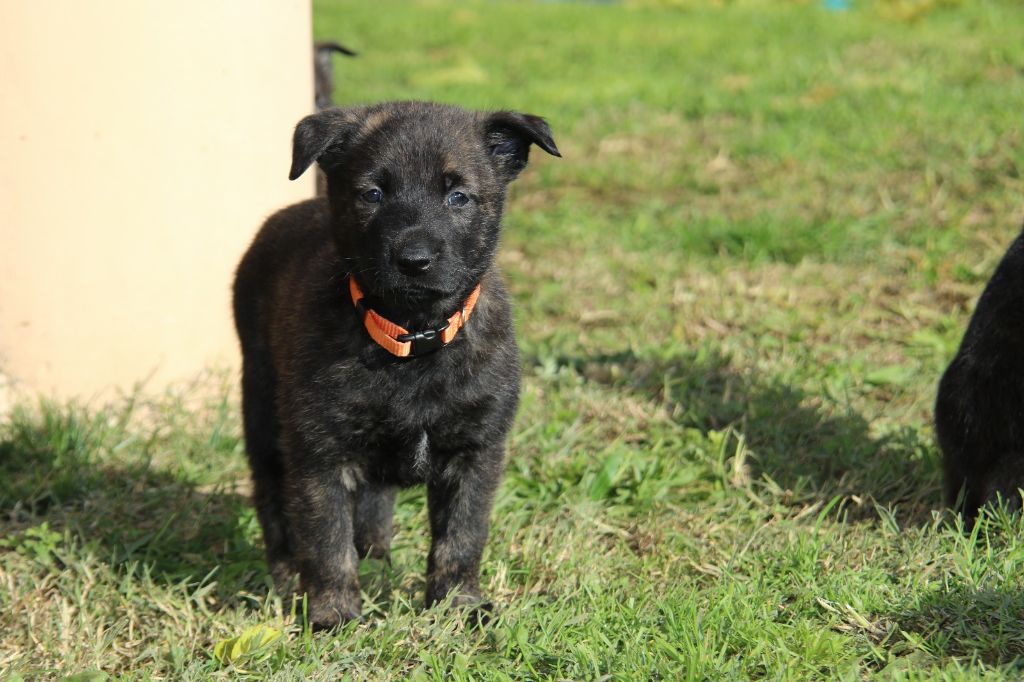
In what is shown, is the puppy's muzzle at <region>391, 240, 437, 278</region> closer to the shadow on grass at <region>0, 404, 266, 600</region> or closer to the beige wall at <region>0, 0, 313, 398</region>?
the shadow on grass at <region>0, 404, 266, 600</region>

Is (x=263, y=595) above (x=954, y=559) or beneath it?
beneath

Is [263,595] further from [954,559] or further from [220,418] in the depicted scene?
[954,559]

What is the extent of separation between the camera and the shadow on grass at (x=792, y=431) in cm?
441

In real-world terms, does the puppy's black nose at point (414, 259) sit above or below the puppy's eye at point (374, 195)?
below

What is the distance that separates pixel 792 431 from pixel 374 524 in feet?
6.10

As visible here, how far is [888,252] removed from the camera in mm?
6719

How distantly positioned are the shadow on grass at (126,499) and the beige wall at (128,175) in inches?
12.4

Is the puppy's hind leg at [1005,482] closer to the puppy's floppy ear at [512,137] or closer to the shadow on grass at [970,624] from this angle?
the shadow on grass at [970,624]

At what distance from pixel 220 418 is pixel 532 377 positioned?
1.45m

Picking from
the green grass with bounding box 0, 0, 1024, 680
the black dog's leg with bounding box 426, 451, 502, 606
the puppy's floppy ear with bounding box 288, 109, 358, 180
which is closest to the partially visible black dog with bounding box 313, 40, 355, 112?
the green grass with bounding box 0, 0, 1024, 680

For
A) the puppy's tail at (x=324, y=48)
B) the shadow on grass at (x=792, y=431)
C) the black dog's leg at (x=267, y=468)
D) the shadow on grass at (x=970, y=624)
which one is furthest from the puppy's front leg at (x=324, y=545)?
the puppy's tail at (x=324, y=48)

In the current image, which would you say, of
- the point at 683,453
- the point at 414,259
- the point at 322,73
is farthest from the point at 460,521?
the point at 322,73

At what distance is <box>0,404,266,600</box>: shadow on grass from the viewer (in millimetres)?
4023

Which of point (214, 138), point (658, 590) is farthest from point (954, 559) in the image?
point (214, 138)
